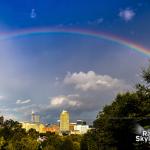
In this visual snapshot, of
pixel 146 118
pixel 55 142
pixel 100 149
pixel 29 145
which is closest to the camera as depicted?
pixel 146 118

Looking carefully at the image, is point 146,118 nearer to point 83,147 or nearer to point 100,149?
point 100,149

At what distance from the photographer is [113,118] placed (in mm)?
88250

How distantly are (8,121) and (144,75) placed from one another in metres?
101

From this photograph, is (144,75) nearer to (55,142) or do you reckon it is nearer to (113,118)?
(113,118)

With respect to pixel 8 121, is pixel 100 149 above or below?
below

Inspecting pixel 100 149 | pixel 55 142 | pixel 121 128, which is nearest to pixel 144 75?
pixel 121 128

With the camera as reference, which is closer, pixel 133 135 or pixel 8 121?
pixel 133 135

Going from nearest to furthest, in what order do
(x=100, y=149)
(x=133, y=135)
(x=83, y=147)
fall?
(x=133, y=135)
(x=100, y=149)
(x=83, y=147)

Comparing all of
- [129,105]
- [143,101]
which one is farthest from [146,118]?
[129,105]

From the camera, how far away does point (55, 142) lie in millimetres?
161250

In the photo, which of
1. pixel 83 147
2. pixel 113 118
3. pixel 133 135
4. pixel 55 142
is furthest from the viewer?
pixel 83 147

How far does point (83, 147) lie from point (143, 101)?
326 ft

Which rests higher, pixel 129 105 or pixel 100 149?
pixel 129 105

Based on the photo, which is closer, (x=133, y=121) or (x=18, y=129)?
(x=133, y=121)
